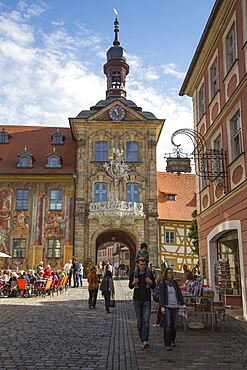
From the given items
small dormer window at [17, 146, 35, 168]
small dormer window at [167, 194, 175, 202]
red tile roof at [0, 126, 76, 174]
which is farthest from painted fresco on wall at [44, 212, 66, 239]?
small dormer window at [167, 194, 175, 202]

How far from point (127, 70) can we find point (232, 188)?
30216 mm

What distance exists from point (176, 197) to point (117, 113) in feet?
32.3

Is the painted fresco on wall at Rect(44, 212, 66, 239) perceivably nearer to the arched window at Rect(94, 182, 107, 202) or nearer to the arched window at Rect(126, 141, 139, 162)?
the arched window at Rect(94, 182, 107, 202)

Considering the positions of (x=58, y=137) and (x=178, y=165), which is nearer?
(x=178, y=165)

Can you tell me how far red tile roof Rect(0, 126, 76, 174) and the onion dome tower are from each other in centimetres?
563

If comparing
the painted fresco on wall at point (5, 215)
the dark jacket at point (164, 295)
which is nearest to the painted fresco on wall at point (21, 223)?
the painted fresco on wall at point (5, 215)

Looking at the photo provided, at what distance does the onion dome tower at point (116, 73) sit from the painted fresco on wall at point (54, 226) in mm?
12663

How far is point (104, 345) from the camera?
323 inches

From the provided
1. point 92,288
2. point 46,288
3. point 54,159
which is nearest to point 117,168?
point 54,159

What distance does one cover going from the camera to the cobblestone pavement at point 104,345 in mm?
6730

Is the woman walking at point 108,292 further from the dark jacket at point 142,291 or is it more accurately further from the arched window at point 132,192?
the arched window at point 132,192

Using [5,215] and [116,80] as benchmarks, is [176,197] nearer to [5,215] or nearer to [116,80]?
[116,80]

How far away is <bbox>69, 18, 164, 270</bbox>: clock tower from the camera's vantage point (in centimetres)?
3250

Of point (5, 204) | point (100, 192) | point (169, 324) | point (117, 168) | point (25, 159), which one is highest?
point (25, 159)
